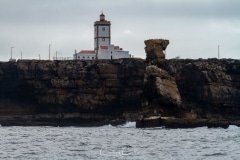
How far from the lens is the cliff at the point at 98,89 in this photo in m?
154

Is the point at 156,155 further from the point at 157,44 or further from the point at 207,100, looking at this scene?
the point at 207,100

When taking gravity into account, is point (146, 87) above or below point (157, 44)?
below

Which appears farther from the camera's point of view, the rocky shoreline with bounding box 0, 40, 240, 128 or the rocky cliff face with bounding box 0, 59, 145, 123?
the rocky cliff face with bounding box 0, 59, 145, 123

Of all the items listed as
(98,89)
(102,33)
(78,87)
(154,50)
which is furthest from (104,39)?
(154,50)

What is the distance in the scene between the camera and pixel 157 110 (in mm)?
132625

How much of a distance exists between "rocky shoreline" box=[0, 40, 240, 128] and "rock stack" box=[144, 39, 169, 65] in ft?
23.9

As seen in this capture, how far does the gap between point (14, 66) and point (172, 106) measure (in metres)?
45.3

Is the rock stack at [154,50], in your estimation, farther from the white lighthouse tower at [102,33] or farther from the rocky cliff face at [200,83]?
the white lighthouse tower at [102,33]

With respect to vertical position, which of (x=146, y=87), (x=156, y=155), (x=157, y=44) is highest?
(x=157, y=44)

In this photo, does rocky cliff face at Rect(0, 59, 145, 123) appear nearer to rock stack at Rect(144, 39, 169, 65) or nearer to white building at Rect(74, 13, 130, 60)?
rock stack at Rect(144, 39, 169, 65)

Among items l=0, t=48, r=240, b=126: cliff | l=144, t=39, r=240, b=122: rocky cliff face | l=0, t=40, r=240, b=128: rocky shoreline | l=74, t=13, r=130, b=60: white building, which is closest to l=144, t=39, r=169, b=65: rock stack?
l=144, t=39, r=240, b=122: rocky cliff face

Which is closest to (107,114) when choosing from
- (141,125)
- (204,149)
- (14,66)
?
(14,66)

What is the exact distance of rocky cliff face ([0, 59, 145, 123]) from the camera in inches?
6294

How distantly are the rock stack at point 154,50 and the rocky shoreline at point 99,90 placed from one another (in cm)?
729
